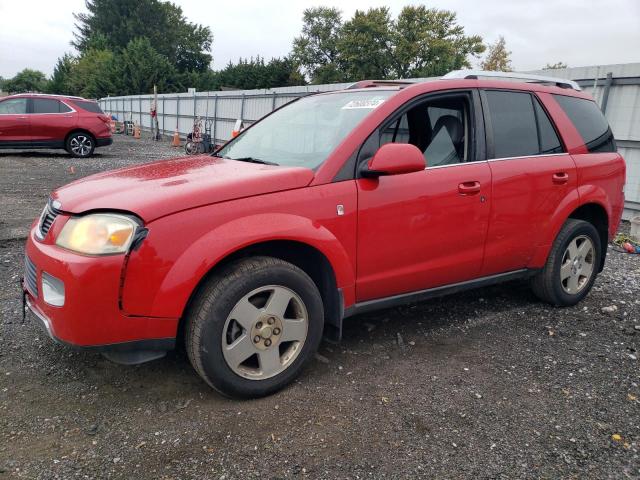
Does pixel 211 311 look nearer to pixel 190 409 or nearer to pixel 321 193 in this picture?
pixel 190 409

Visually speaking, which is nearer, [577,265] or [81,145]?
[577,265]

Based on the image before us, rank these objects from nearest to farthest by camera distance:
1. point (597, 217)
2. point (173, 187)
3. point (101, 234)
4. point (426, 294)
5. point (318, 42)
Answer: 1. point (101, 234)
2. point (173, 187)
3. point (426, 294)
4. point (597, 217)
5. point (318, 42)

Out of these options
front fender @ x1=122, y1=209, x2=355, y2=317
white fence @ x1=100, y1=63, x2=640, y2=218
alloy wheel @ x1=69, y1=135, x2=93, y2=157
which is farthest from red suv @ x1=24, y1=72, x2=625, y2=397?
alloy wheel @ x1=69, y1=135, x2=93, y2=157

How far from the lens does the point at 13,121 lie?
44.5ft

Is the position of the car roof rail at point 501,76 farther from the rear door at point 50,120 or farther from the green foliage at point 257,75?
the green foliage at point 257,75

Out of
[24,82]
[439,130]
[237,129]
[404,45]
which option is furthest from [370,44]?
[24,82]

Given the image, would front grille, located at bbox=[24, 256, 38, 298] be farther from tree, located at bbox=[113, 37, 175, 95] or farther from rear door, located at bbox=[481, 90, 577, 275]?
tree, located at bbox=[113, 37, 175, 95]

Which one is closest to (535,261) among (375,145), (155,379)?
(375,145)

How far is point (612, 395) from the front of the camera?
9.80 ft

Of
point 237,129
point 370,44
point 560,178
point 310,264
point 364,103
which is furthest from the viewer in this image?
point 370,44

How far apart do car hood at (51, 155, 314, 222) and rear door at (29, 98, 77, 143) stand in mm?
12695

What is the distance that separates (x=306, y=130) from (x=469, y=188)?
3.77ft

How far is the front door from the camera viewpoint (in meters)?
3.02

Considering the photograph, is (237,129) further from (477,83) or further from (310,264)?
(310,264)
